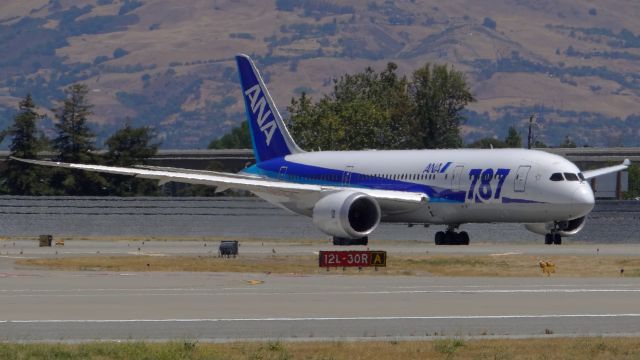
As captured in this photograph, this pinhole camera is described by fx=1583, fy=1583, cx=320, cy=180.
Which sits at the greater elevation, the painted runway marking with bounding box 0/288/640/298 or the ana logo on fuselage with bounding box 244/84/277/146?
the ana logo on fuselage with bounding box 244/84/277/146

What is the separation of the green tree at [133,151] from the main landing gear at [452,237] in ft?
119

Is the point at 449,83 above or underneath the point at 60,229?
above

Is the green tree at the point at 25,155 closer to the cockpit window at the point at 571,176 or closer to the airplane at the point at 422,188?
the airplane at the point at 422,188

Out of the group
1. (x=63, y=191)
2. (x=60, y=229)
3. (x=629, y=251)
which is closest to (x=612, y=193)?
(x=63, y=191)

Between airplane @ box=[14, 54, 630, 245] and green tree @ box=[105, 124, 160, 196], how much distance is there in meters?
28.9

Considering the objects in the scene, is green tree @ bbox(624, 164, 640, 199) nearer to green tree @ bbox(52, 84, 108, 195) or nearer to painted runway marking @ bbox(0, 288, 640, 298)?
green tree @ bbox(52, 84, 108, 195)

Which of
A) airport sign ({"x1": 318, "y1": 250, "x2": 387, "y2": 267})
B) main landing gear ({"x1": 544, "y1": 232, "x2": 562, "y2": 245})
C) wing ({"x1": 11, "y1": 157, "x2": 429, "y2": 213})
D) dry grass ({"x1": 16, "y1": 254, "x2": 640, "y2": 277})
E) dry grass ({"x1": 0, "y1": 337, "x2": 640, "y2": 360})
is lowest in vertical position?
main landing gear ({"x1": 544, "y1": 232, "x2": 562, "y2": 245})

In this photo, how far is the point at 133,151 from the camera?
105m

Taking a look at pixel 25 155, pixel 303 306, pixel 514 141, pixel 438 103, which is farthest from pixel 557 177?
pixel 514 141

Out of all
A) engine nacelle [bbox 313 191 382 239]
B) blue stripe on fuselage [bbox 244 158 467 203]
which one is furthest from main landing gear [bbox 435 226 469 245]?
engine nacelle [bbox 313 191 382 239]

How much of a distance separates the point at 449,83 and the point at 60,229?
6517 cm

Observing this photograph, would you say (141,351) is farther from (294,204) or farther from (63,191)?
(63,191)

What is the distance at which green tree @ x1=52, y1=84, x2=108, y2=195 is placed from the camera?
319 feet

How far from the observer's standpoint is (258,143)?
74688 mm
